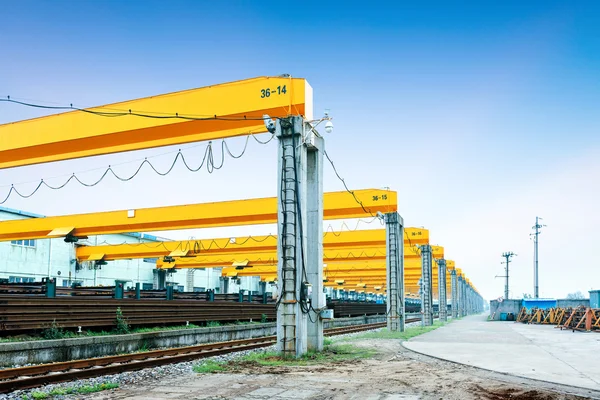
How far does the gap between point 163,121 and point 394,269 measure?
532 inches

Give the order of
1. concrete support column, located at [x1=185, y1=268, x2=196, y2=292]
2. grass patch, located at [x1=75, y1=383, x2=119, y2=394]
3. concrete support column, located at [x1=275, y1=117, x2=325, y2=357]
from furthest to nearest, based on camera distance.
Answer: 1. concrete support column, located at [x1=185, y1=268, x2=196, y2=292]
2. concrete support column, located at [x1=275, y1=117, x2=325, y2=357]
3. grass patch, located at [x1=75, y1=383, x2=119, y2=394]

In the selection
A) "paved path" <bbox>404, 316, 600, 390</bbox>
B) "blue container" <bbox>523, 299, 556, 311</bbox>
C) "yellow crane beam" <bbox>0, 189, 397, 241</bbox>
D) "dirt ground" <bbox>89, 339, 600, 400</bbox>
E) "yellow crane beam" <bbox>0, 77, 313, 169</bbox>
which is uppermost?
"yellow crane beam" <bbox>0, 77, 313, 169</bbox>

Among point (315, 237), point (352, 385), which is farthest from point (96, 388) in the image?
point (315, 237)

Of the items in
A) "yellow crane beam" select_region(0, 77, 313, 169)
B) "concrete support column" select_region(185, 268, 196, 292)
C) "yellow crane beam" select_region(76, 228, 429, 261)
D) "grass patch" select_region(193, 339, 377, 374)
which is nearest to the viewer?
"grass patch" select_region(193, 339, 377, 374)

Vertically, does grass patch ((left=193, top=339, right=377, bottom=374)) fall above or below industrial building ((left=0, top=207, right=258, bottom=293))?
below

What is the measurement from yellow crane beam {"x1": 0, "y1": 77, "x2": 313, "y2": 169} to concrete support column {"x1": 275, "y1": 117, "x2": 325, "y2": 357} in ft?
2.13

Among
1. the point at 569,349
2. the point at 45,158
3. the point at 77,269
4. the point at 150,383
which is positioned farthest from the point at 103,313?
the point at 77,269

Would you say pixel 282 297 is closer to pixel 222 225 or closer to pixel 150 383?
pixel 150 383

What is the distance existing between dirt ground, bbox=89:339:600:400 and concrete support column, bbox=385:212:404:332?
12.7 meters

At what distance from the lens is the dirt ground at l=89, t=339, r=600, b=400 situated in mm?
7645

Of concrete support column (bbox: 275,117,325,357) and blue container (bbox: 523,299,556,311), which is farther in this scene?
blue container (bbox: 523,299,556,311)

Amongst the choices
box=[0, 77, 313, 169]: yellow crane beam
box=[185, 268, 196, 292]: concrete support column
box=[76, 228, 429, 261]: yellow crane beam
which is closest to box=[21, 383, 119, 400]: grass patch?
box=[0, 77, 313, 169]: yellow crane beam

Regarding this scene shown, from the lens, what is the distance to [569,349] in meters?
15.5

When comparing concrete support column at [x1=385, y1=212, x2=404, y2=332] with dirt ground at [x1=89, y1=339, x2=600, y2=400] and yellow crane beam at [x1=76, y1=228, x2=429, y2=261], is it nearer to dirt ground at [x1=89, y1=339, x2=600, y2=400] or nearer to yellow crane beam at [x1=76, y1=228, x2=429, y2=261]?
yellow crane beam at [x1=76, y1=228, x2=429, y2=261]
